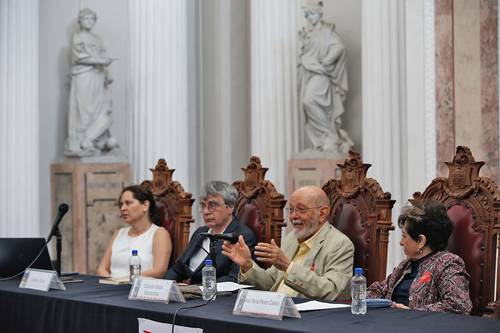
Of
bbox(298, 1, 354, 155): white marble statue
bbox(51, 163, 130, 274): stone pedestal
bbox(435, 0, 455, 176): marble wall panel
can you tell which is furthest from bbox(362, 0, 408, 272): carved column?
bbox(51, 163, 130, 274): stone pedestal

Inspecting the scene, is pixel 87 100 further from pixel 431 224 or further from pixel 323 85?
pixel 431 224

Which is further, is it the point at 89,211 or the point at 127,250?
the point at 89,211

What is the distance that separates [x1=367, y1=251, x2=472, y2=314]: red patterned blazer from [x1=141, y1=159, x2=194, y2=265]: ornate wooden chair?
2096 mm

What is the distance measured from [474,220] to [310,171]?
4.26 metres

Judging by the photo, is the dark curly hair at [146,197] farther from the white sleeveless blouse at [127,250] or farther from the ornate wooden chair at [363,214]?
the ornate wooden chair at [363,214]

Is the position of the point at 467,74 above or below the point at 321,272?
above

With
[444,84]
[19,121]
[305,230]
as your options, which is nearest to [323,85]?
[444,84]

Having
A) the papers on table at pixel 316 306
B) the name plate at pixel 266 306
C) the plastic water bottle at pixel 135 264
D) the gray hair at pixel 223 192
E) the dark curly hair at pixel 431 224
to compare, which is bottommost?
the plastic water bottle at pixel 135 264

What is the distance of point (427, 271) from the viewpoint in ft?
13.9

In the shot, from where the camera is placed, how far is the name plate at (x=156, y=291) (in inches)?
170

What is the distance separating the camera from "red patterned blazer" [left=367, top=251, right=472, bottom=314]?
160 inches

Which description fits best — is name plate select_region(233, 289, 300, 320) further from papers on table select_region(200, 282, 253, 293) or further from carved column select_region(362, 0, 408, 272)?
carved column select_region(362, 0, 408, 272)

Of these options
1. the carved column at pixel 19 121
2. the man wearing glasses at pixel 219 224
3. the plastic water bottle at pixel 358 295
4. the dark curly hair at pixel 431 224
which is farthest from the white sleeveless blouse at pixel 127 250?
the carved column at pixel 19 121

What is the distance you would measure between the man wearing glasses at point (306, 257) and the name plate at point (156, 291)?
0.44 meters
